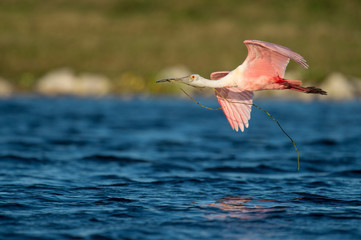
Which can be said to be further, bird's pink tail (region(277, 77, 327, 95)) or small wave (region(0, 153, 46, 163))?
small wave (region(0, 153, 46, 163))

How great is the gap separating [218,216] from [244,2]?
204ft

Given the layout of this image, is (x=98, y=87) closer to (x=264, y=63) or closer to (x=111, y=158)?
(x=111, y=158)

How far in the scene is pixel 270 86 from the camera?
28.9ft

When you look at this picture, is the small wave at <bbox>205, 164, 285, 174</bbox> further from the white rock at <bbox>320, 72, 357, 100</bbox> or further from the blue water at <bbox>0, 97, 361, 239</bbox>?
the white rock at <bbox>320, 72, 357, 100</bbox>

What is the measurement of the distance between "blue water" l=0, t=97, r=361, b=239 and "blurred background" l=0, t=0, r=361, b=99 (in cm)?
1400

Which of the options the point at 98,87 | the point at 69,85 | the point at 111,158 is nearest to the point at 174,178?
the point at 111,158

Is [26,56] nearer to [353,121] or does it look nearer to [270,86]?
[353,121]

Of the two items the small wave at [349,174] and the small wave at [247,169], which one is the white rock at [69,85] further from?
the small wave at [349,174]

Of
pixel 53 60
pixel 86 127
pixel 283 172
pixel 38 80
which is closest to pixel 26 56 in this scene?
pixel 53 60

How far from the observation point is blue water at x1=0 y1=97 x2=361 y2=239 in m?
8.43

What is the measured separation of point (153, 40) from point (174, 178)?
42.6m

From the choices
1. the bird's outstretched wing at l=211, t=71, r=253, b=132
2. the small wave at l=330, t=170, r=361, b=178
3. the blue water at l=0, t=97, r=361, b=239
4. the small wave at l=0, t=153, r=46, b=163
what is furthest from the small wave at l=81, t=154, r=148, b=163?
the bird's outstretched wing at l=211, t=71, r=253, b=132

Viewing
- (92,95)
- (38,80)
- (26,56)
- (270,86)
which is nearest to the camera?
(270,86)

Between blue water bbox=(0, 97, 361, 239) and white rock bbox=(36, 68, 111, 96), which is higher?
white rock bbox=(36, 68, 111, 96)
